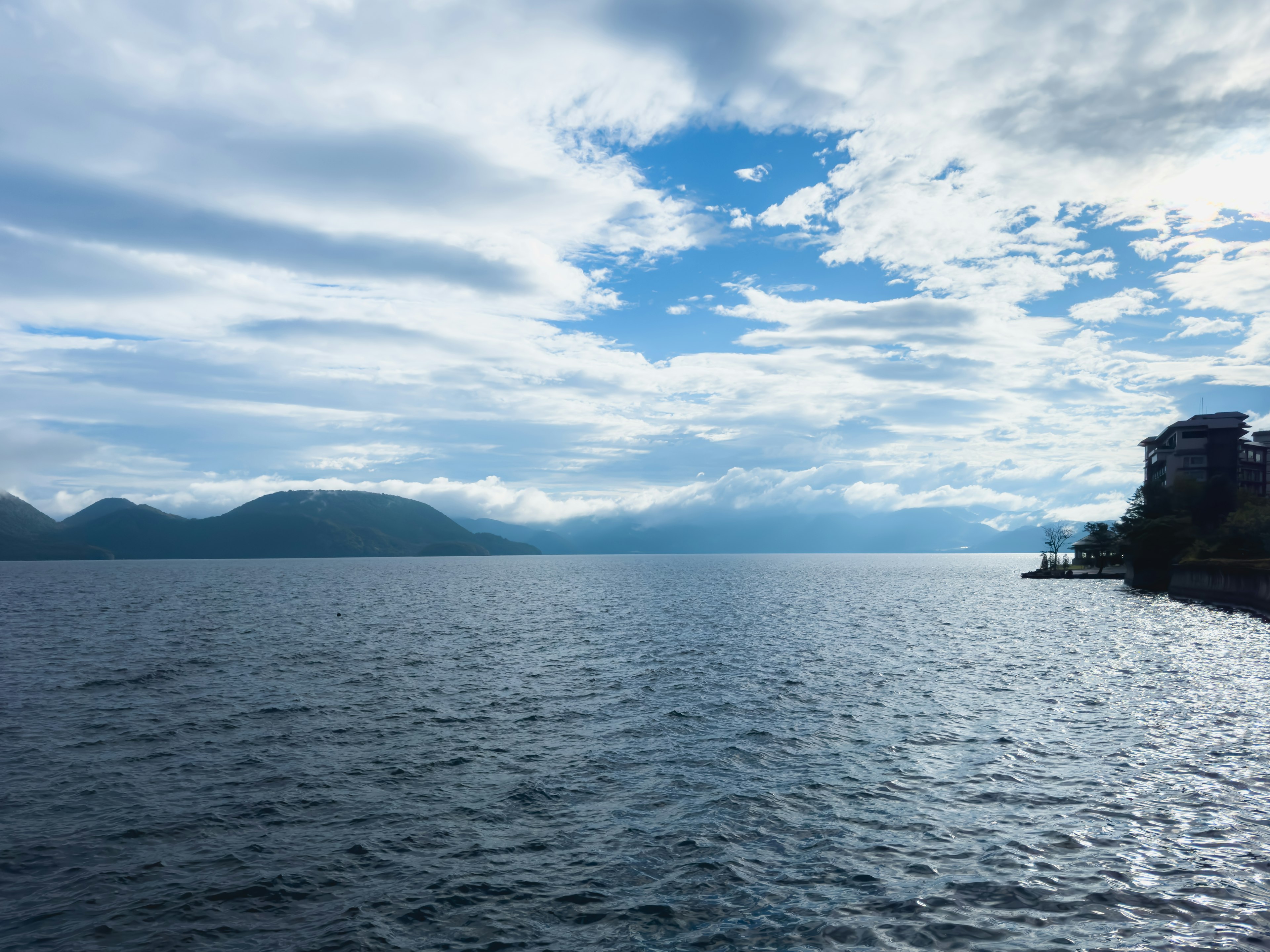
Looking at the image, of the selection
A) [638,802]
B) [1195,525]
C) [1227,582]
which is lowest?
[638,802]

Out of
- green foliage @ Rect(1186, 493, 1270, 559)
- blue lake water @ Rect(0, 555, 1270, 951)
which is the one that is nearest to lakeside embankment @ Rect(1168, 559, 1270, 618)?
green foliage @ Rect(1186, 493, 1270, 559)

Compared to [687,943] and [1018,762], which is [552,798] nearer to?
[687,943]

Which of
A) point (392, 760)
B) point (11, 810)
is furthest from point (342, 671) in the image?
point (11, 810)

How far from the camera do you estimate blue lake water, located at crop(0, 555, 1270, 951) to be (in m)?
16.7

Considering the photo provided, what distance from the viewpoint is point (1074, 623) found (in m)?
83.2

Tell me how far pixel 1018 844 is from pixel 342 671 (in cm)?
4355

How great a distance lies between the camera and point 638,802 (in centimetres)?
2428

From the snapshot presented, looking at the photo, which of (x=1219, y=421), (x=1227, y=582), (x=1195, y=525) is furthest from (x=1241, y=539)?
(x=1219, y=421)

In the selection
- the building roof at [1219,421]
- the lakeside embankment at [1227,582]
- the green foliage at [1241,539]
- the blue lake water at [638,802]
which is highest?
the building roof at [1219,421]

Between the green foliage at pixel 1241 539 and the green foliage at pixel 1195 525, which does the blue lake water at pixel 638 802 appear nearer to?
the green foliage at pixel 1241 539

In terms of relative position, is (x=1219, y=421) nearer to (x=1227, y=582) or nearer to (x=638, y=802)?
(x=1227, y=582)

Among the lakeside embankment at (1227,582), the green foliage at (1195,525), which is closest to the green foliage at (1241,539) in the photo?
the green foliage at (1195,525)

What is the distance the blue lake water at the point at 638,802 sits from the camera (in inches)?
656

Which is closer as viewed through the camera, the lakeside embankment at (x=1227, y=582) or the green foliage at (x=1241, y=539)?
the lakeside embankment at (x=1227, y=582)
